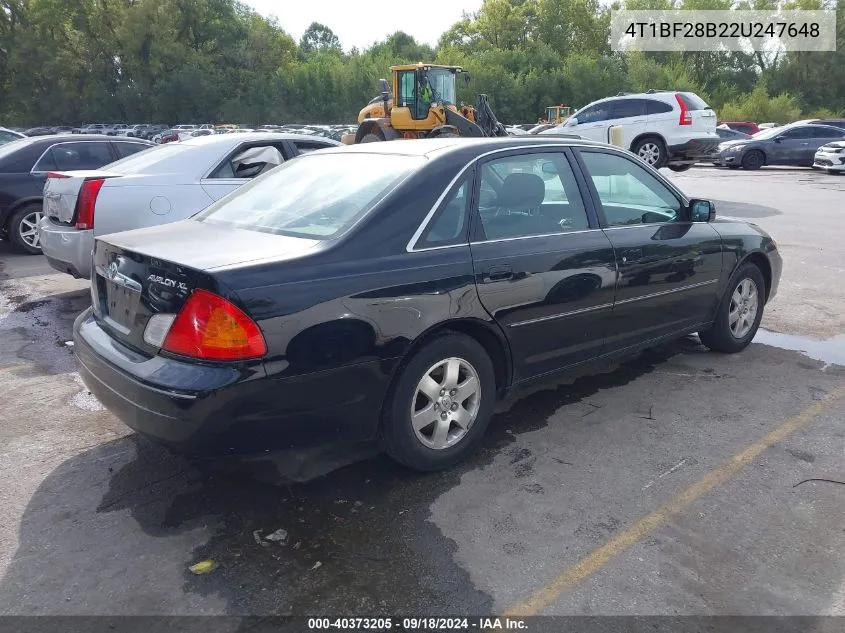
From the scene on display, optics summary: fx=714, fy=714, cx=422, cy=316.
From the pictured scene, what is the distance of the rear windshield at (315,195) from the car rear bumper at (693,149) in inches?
526

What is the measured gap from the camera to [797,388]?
15.3ft

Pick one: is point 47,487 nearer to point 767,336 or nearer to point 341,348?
point 341,348

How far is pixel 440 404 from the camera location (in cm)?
348

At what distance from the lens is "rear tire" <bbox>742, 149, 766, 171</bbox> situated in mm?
23484

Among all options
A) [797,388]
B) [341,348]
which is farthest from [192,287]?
[797,388]

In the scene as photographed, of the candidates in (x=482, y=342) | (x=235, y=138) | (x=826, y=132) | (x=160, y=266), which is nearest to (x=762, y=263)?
(x=482, y=342)

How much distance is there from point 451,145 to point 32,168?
7.39 metres

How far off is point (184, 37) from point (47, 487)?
6781 cm

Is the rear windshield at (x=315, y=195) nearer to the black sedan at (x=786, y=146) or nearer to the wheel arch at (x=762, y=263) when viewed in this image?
the wheel arch at (x=762, y=263)

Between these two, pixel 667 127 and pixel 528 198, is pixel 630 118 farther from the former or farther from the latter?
pixel 528 198

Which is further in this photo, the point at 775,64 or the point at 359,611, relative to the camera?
the point at 775,64

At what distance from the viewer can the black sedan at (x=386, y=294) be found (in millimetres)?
2895

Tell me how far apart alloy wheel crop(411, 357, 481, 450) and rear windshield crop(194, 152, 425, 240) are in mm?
838

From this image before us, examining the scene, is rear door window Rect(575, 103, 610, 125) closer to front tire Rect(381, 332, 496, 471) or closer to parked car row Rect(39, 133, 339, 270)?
parked car row Rect(39, 133, 339, 270)
